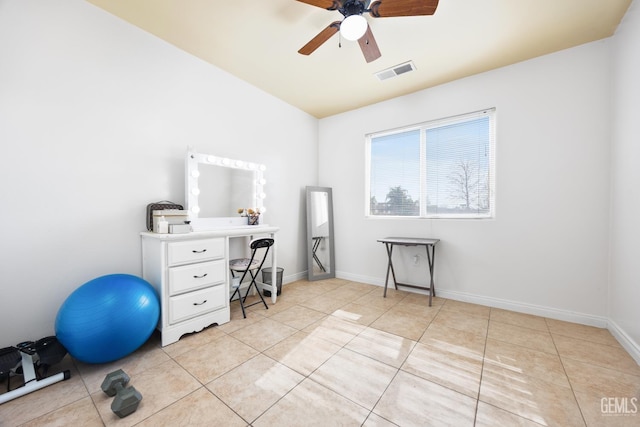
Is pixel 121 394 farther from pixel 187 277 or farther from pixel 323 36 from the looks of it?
pixel 323 36

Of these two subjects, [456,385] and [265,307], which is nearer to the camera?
[456,385]

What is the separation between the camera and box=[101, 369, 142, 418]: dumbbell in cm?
131

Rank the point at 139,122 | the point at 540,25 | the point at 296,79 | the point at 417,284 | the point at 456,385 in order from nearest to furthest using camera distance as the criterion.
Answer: the point at 456,385 < the point at 540,25 < the point at 139,122 < the point at 296,79 < the point at 417,284

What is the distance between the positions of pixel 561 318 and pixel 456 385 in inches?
73.6

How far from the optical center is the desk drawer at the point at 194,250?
6.86 ft

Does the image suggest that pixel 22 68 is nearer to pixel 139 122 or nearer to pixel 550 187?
pixel 139 122

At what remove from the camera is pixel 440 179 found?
10.7 feet

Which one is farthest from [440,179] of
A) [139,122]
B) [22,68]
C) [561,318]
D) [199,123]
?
[22,68]

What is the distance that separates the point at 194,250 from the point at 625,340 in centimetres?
367

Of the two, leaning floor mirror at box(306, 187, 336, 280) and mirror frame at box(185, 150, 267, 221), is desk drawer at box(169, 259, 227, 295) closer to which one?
mirror frame at box(185, 150, 267, 221)

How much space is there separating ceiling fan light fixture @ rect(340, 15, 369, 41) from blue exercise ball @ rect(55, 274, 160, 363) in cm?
249
